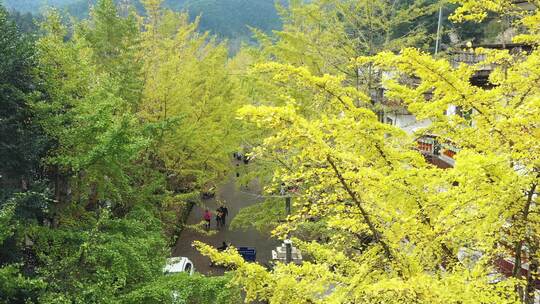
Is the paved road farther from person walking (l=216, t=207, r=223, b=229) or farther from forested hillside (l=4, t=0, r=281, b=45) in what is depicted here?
forested hillside (l=4, t=0, r=281, b=45)

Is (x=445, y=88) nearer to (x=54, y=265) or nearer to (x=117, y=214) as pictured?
(x=54, y=265)

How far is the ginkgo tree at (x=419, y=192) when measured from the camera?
4816mm

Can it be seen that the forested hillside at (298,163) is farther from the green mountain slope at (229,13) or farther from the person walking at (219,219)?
the green mountain slope at (229,13)

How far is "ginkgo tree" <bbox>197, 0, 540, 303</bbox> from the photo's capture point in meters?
4.82

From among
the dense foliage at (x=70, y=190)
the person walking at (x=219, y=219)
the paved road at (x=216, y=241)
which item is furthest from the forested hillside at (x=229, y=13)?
the dense foliage at (x=70, y=190)

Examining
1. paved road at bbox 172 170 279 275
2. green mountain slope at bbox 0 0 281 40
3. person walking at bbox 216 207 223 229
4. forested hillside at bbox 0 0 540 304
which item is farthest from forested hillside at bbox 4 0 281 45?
forested hillside at bbox 0 0 540 304

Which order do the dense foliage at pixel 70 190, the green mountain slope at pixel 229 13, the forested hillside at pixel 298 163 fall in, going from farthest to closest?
the green mountain slope at pixel 229 13 → the dense foliage at pixel 70 190 → the forested hillside at pixel 298 163

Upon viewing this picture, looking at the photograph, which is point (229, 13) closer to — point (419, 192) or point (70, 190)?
point (70, 190)

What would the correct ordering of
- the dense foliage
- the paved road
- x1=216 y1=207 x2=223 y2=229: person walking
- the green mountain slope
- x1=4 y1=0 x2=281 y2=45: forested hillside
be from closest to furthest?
the dense foliage
the paved road
x1=216 y1=207 x2=223 y2=229: person walking
x1=4 y1=0 x2=281 y2=45: forested hillside
the green mountain slope

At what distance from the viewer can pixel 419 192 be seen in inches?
233

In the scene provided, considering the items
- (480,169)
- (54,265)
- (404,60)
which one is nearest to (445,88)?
(404,60)

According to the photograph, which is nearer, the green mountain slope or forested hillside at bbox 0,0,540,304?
forested hillside at bbox 0,0,540,304

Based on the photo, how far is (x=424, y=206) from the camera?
5.75 meters

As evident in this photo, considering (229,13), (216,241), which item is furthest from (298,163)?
(229,13)
